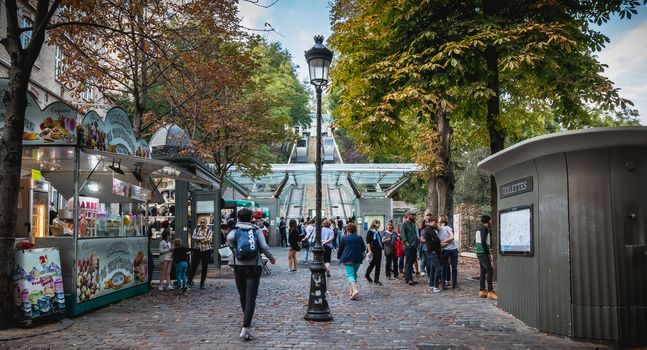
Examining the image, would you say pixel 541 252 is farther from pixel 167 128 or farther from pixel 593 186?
pixel 167 128

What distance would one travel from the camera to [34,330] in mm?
8641

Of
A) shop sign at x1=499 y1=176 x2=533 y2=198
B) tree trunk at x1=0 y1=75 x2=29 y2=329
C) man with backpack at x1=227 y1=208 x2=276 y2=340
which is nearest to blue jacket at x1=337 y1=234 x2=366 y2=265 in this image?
shop sign at x1=499 y1=176 x2=533 y2=198

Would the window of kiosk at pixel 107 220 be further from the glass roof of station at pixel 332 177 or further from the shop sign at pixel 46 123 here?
the glass roof of station at pixel 332 177

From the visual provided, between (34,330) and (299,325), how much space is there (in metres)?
3.99

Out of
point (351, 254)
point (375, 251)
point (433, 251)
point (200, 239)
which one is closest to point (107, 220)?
point (200, 239)

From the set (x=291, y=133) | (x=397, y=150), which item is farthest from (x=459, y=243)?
(x=397, y=150)

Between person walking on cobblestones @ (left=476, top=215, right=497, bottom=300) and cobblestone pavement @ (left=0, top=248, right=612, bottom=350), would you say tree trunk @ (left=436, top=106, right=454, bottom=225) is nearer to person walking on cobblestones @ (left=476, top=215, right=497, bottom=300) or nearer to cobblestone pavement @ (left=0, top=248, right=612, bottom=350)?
cobblestone pavement @ (left=0, top=248, right=612, bottom=350)

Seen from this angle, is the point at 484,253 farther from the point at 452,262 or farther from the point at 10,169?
the point at 10,169

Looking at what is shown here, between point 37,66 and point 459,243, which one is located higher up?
point 37,66

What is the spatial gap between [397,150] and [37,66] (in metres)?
17.5

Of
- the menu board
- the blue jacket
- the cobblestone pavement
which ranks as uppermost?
the menu board

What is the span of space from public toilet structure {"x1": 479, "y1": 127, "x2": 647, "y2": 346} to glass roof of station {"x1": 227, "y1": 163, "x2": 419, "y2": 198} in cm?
2822

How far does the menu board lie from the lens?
30.4 ft

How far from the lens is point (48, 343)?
7.80 meters
